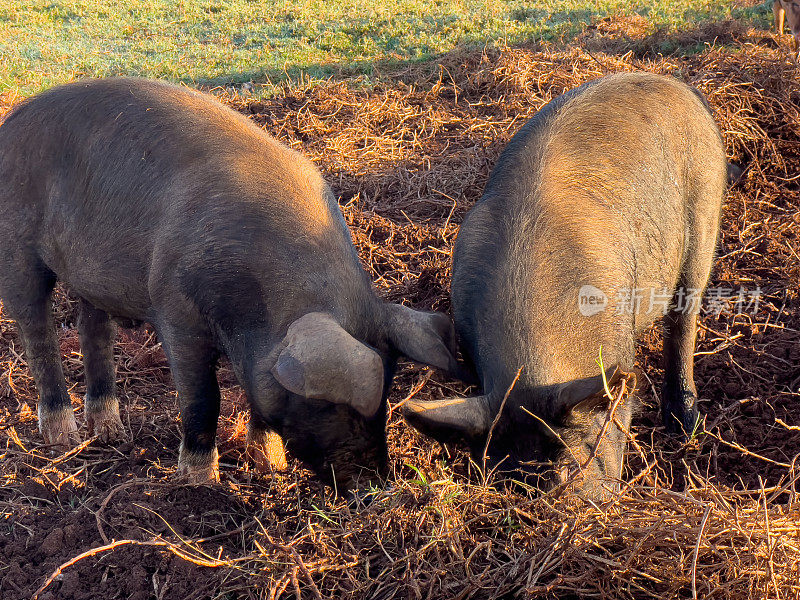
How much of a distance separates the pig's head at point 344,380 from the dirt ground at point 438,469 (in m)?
0.26

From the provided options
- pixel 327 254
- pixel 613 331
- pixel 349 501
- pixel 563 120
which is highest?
pixel 563 120

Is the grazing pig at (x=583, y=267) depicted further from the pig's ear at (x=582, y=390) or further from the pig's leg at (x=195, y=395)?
the pig's leg at (x=195, y=395)

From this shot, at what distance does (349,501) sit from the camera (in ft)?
11.5

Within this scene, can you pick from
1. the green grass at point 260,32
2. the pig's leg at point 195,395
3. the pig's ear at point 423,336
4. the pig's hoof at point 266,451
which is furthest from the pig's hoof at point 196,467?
the green grass at point 260,32

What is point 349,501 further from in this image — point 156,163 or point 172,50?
point 172,50

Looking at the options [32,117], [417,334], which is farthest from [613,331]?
[32,117]

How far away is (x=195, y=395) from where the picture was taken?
3.87 metres

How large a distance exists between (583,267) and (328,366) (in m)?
1.23

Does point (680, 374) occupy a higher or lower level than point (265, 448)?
higher

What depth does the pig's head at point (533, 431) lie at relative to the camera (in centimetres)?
304

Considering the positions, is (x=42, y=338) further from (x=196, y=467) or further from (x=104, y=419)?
(x=196, y=467)

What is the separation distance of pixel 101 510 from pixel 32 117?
83.4 inches

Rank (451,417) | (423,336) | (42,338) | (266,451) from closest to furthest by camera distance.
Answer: (451,417), (423,336), (266,451), (42,338)
